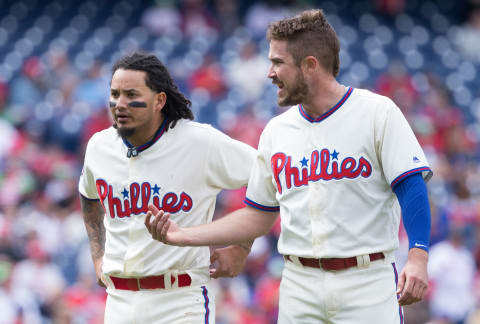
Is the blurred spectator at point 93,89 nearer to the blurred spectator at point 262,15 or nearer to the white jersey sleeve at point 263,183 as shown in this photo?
the blurred spectator at point 262,15

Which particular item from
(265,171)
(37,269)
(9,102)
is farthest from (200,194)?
(9,102)

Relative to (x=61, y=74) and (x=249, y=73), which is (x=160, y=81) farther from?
(x=61, y=74)

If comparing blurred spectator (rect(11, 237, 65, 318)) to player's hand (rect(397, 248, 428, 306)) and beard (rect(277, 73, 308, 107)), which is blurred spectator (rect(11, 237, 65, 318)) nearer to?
beard (rect(277, 73, 308, 107))

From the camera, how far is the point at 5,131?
955 centimetres

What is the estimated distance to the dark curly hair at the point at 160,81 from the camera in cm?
375

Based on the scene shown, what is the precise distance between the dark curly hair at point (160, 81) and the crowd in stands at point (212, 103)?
3.35 meters

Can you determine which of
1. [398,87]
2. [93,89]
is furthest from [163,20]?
[398,87]

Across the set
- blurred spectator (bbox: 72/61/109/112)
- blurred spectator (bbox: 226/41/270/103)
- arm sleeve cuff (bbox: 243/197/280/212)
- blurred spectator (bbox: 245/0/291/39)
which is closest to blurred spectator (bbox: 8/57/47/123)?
blurred spectator (bbox: 72/61/109/112)

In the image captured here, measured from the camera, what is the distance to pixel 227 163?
12.5 ft

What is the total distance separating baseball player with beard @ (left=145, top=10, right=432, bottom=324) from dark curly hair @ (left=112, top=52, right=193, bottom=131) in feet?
2.07

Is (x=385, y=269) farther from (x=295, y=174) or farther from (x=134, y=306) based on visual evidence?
(x=134, y=306)

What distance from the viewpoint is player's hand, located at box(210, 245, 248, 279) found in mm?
3877

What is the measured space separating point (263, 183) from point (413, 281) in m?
0.89

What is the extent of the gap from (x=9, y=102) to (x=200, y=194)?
7.36 meters
